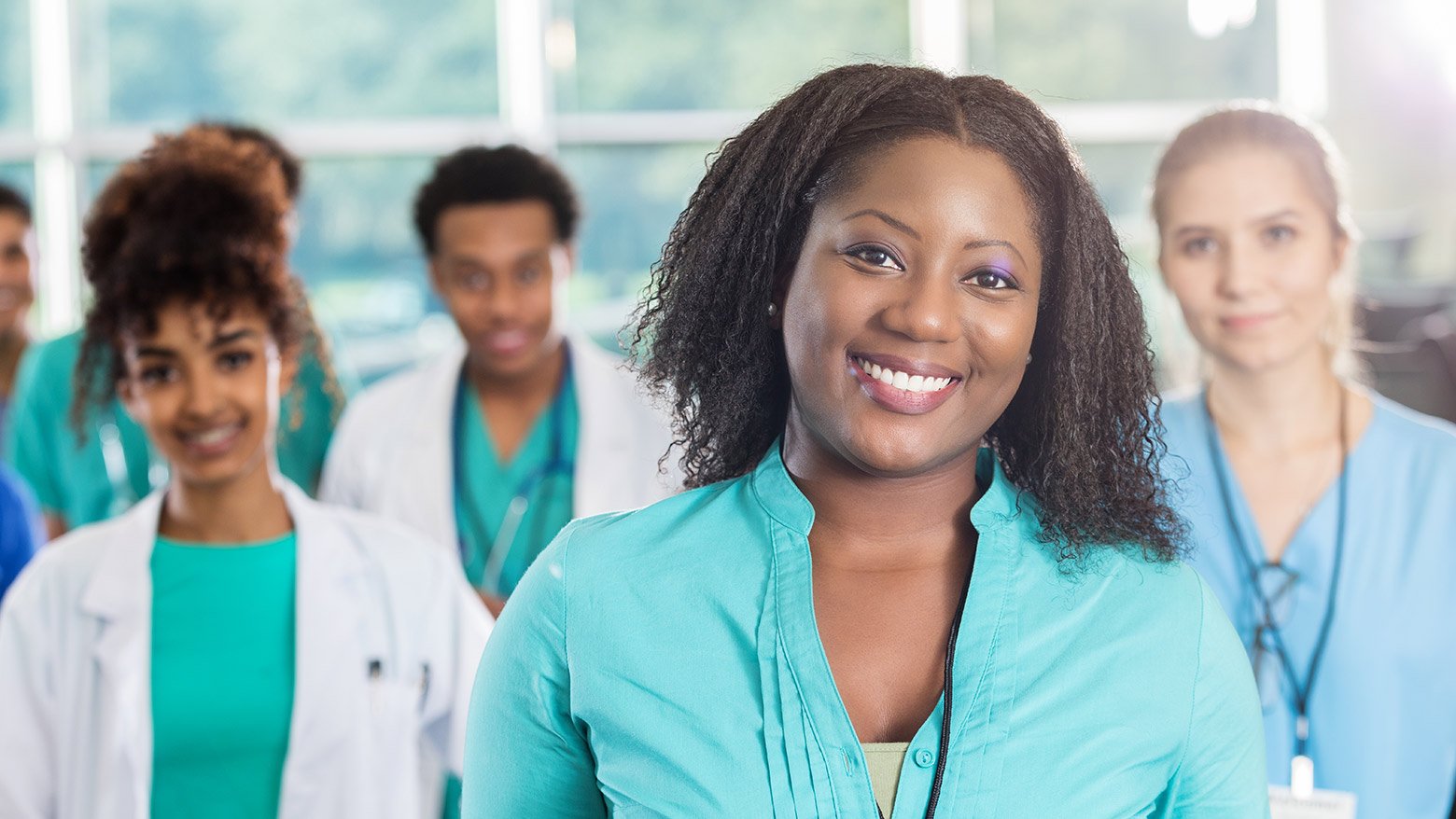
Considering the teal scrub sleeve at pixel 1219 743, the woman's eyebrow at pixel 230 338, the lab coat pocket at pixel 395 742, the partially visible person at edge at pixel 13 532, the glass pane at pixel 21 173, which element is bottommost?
the lab coat pocket at pixel 395 742

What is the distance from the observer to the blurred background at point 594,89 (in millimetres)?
5059

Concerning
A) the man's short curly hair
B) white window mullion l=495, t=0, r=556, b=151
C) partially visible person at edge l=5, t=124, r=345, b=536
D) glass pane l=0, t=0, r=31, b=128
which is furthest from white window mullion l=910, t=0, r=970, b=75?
glass pane l=0, t=0, r=31, b=128

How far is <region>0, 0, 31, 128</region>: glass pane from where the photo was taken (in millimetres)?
5027

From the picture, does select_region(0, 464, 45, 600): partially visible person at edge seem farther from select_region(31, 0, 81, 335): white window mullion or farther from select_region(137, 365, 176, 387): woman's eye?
select_region(31, 0, 81, 335): white window mullion

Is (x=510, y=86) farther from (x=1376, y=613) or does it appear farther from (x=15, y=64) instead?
(x=1376, y=613)

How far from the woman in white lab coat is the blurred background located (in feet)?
9.90

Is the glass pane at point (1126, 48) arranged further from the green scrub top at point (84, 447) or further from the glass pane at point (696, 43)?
the green scrub top at point (84, 447)

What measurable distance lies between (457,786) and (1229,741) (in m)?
1.32

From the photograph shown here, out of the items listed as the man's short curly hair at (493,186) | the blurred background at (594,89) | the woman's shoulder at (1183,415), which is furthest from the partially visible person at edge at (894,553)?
the blurred background at (594,89)

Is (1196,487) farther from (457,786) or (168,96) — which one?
(168,96)

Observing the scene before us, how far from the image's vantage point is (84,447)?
294cm

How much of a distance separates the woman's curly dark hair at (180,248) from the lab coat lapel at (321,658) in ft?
1.06

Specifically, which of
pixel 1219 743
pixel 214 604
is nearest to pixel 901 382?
pixel 1219 743

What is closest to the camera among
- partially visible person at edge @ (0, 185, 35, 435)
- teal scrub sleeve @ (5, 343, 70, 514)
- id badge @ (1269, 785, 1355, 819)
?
id badge @ (1269, 785, 1355, 819)
